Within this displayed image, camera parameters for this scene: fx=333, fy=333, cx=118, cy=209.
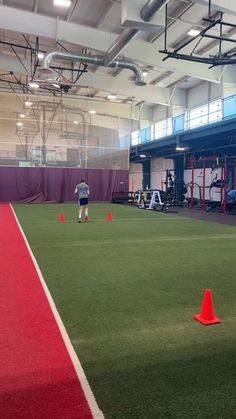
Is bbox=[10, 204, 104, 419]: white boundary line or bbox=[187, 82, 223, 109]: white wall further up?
bbox=[187, 82, 223, 109]: white wall

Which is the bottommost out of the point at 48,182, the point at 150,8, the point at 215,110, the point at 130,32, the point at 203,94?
the point at 48,182

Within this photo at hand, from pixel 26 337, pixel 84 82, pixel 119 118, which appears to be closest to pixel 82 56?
pixel 84 82

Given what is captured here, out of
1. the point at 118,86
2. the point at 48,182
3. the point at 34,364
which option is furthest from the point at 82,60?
the point at 34,364

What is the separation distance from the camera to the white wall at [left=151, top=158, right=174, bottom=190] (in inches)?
1134

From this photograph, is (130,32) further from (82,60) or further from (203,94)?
(203,94)

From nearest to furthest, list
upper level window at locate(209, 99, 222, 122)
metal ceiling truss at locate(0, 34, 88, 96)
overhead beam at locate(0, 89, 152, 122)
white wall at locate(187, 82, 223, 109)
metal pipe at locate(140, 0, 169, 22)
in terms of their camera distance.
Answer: metal pipe at locate(140, 0, 169, 22) → metal ceiling truss at locate(0, 34, 88, 96) → upper level window at locate(209, 99, 222, 122) → white wall at locate(187, 82, 223, 109) → overhead beam at locate(0, 89, 152, 122)

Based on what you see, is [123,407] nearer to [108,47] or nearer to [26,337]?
[26,337]

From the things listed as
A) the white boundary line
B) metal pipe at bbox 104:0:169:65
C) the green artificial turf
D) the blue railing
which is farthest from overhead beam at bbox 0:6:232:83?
the white boundary line

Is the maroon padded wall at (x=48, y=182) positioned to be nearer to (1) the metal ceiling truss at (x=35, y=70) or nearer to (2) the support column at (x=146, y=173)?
(2) the support column at (x=146, y=173)

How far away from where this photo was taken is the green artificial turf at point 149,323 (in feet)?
7.95

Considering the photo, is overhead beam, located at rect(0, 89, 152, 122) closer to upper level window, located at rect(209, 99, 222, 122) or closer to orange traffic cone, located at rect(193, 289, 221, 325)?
upper level window, located at rect(209, 99, 222, 122)

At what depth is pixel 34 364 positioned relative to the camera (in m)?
2.85

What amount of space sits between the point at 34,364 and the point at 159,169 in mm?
27530

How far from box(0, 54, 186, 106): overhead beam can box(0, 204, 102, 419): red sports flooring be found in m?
18.0
